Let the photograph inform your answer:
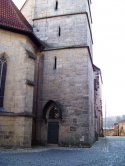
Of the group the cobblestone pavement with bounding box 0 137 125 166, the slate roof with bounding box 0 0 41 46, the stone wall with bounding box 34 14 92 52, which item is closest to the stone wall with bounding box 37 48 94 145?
the stone wall with bounding box 34 14 92 52

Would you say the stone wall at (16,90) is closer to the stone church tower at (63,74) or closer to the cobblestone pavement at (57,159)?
the cobblestone pavement at (57,159)

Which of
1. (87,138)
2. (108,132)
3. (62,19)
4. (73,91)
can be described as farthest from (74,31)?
(108,132)

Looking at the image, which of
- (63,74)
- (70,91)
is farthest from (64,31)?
(70,91)

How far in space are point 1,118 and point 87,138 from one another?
18.7ft

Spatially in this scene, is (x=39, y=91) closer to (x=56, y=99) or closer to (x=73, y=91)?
(x=56, y=99)

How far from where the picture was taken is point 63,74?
54.4 feet

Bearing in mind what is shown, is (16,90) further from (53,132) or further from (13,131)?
(53,132)

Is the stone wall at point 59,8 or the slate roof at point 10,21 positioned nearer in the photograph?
the slate roof at point 10,21

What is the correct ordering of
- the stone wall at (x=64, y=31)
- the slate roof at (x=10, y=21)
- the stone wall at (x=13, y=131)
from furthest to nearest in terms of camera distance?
the stone wall at (x=64, y=31), the slate roof at (x=10, y=21), the stone wall at (x=13, y=131)

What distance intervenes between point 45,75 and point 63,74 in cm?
139

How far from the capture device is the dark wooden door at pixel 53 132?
615 inches

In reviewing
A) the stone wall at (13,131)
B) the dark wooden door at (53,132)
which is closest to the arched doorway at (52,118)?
the dark wooden door at (53,132)

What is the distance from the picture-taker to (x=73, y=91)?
16000mm

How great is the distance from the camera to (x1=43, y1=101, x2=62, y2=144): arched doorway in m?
15.7
